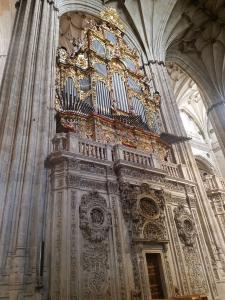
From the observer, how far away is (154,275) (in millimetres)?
6672

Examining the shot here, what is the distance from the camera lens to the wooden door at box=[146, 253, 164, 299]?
21.2ft

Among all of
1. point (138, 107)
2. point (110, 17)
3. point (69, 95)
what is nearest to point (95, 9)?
point (110, 17)

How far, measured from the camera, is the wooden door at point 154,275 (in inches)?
254

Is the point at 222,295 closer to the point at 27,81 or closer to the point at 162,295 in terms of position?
the point at 162,295

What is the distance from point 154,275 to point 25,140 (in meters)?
4.66

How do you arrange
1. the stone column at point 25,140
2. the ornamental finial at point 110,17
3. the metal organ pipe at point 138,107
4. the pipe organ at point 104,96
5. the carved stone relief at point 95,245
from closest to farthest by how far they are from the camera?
the stone column at point 25,140 → the carved stone relief at point 95,245 → the pipe organ at point 104,96 → the metal organ pipe at point 138,107 → the ornamental finial at point 110,17

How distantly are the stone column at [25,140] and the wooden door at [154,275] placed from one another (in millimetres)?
2856

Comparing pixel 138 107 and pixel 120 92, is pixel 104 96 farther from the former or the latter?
pixel 138 107

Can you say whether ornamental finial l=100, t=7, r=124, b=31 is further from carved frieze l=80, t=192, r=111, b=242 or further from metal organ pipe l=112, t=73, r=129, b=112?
carved frieze l=80, t=192, r=111, b=242

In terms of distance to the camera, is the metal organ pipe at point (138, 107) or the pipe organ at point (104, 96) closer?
the pipe organ at point (104, 96)

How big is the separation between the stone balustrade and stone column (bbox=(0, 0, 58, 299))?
401mm

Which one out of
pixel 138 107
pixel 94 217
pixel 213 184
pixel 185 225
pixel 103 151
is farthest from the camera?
pixel 213 184

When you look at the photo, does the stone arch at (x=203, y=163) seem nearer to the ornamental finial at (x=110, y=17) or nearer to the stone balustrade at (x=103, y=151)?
the ornamental finial at (x=110, y=17)

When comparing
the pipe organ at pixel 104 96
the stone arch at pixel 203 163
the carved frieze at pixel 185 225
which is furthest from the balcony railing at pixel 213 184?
the stone arch at pixel 203 163
